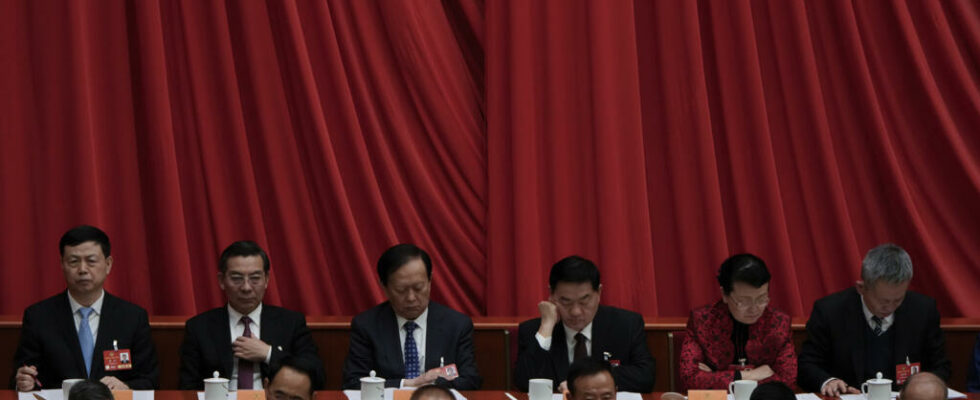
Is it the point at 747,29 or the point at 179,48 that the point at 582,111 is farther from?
the point at 179,48

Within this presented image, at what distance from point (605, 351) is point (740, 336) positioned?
1.53 feet

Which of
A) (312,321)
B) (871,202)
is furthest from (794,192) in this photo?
(312,321)

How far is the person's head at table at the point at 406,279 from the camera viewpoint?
4.34 metres

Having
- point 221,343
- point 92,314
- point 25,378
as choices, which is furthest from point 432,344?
point 25,378

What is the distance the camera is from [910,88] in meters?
5.25

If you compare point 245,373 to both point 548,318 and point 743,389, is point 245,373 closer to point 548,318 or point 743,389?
point 548,318

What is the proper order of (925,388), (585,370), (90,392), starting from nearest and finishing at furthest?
(90,392), (925,388), (585,370)

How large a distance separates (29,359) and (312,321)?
3.61 ft

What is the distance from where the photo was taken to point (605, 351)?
428 centimetres

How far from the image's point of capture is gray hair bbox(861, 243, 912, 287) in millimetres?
4203

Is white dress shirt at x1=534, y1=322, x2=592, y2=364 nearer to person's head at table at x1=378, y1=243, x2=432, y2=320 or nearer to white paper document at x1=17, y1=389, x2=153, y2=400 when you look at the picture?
person's head at table at x1=378, y1=243, x2=432, y2=320

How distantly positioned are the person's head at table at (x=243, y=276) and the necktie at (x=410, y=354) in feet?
1.90

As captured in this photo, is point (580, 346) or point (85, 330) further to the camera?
point (85, 330)

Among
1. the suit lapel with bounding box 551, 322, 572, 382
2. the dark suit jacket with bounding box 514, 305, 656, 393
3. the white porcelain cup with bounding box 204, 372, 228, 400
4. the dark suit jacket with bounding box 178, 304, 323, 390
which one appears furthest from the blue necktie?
the suit lapel with bounding box 551, 322, 572, 382
